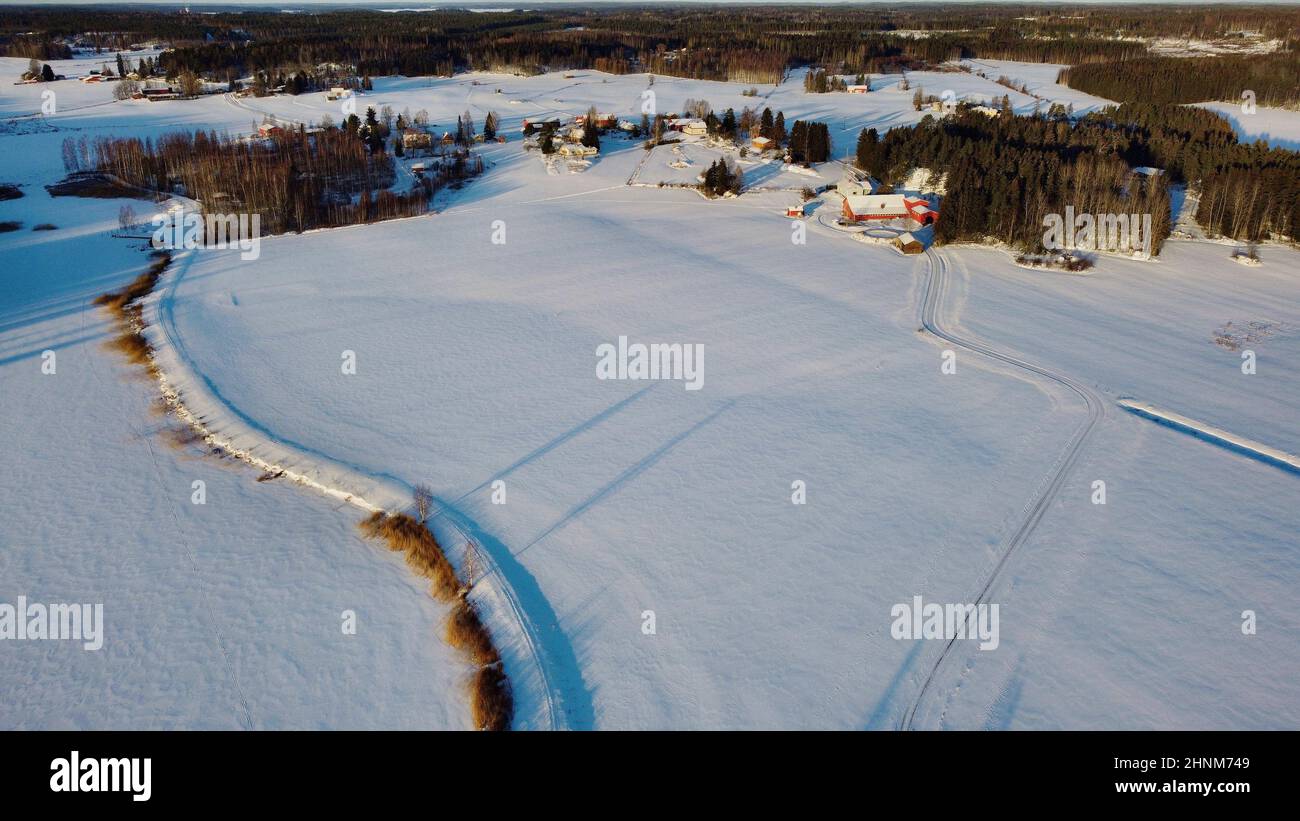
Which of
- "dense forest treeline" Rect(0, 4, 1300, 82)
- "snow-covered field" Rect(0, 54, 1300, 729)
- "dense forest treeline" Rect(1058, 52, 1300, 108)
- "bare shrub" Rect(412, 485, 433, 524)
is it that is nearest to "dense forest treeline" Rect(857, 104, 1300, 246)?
"snow-covered field" Rect(0, 54, 1300, 729)

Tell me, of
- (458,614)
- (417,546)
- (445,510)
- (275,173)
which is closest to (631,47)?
(275,173)

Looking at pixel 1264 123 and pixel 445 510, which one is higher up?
pixel 1264 123

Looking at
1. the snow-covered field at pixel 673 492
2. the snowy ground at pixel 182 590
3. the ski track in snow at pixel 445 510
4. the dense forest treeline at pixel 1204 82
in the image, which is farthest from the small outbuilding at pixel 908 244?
the dense forest treeline at pixel 1204 82

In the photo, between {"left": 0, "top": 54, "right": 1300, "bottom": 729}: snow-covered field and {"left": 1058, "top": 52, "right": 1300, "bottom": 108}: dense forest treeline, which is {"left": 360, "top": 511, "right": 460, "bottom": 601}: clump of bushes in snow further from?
{"left": 1058, "top": 52, "right": 1300, "bottom": 108}: dense forest treeline

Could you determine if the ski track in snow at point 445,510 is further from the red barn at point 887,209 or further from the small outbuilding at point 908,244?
the red barn at point 887,209

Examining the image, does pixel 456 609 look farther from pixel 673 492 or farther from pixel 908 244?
pixel 908 244
